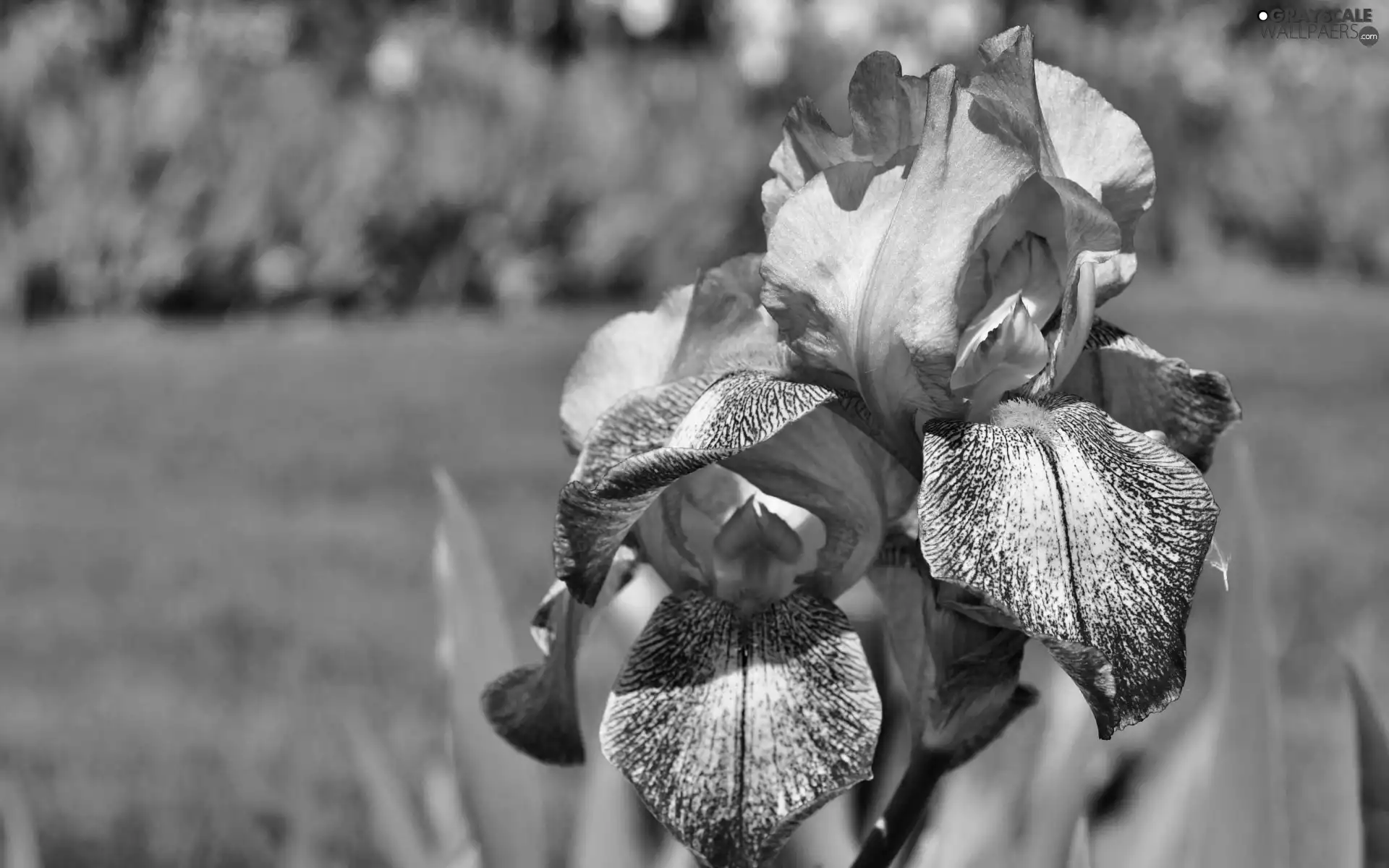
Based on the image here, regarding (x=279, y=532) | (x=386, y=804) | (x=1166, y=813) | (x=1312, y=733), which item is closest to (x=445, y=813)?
(x=386, y=804)

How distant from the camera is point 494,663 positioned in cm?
107

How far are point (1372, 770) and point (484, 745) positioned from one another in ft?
2.09

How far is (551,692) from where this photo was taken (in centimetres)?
76

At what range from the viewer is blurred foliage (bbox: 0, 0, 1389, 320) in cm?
690

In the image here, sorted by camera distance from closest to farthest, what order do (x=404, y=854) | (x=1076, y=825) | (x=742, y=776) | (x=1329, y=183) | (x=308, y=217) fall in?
(x=742, y=776) → (x=1076, y=825) → (x=404, y=854) → (x=308, y=217) → (x=1329, y=183)

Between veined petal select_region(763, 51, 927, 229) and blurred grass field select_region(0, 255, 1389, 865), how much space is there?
0.91m

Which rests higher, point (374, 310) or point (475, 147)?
point (475, 147)

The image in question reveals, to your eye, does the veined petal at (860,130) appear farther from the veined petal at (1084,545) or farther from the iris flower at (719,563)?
the veined petal at (1084,545)

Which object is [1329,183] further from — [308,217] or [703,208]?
[308,217]

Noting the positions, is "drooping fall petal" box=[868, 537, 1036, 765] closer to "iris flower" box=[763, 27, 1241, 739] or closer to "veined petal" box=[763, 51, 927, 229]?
"iris flower" box=[763, 27, 1241, 739]

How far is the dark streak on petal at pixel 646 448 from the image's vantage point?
2.02 feet

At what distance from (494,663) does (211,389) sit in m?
4.67

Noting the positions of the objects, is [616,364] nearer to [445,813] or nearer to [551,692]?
[551,692]

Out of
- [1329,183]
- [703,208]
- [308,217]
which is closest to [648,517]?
[308,217]
